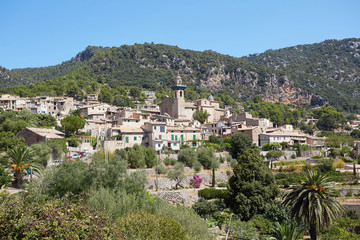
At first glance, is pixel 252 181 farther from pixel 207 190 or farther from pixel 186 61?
pixel 186 61

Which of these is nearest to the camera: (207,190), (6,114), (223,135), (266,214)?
(266,214)

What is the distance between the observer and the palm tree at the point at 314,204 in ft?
72.4

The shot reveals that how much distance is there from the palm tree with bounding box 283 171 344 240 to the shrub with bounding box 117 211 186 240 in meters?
10.6

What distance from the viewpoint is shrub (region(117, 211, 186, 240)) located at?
→ 1498 centimetres

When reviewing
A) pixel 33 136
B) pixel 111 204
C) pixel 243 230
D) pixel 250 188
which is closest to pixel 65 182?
pixel 111 204

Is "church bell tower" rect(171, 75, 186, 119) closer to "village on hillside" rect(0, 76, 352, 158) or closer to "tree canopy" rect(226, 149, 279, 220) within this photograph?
"village on hillside" rect(0, 76, 352, 158)

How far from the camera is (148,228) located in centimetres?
1535

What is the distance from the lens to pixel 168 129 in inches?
2203

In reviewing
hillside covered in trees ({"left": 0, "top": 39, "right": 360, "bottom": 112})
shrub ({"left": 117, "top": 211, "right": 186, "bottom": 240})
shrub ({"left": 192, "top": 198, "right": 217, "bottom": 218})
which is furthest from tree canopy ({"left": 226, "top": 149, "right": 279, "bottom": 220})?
hillside covered in trees ({"left": 0, "top": 39, "right": 360, "bottom": 112})

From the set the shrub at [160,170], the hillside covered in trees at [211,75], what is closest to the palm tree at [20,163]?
the shrub at [160,170]

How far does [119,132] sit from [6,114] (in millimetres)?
18650

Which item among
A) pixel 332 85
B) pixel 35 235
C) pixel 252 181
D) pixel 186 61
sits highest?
pixel 186 61

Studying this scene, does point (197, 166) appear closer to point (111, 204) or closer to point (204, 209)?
point (204, 209)

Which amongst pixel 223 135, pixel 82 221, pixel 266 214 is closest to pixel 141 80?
pixel 223 135
